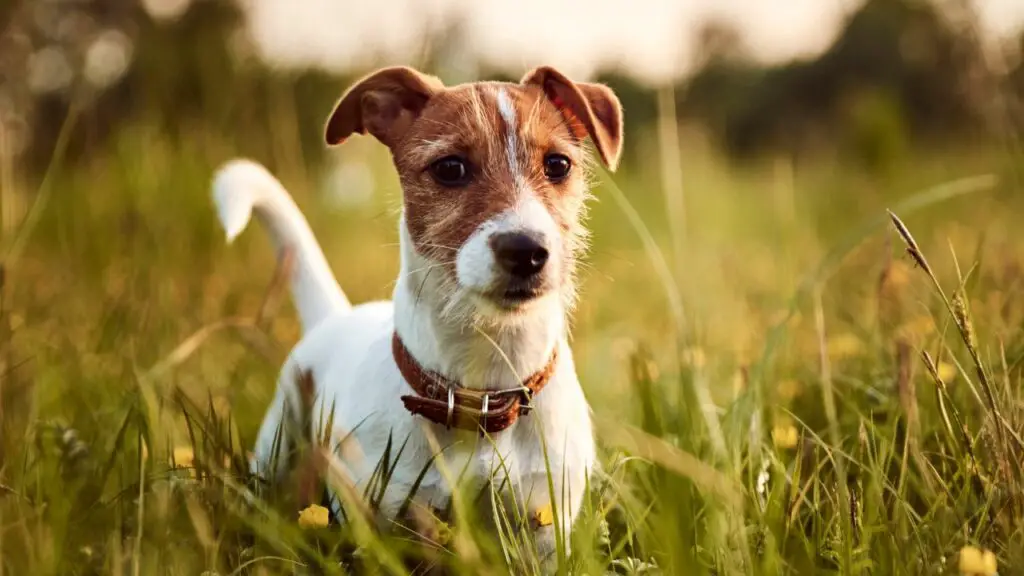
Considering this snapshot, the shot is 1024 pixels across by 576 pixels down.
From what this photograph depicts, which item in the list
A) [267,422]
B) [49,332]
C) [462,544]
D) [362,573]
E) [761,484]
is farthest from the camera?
[49,332]

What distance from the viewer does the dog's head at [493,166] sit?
2111mm

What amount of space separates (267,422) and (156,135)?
12.3 feet

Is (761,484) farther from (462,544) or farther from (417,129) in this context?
(417,129)

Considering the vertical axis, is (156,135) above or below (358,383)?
above

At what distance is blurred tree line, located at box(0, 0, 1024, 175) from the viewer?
375cm

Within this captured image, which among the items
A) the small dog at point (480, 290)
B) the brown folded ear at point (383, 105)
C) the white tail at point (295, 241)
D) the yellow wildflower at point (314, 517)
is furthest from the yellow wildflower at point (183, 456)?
the brown folded ear at point (383, 105)

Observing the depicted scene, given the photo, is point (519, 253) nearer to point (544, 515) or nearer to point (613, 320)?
point (544, 515)

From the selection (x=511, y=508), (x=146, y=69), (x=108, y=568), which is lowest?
(x=511, y=508)

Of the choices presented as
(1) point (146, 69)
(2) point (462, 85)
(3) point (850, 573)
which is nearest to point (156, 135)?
(1) point (146, 69)

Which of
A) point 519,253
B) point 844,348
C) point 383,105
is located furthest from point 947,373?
point 383,105

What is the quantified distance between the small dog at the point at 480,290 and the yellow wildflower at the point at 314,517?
211mm

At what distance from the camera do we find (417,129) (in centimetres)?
247

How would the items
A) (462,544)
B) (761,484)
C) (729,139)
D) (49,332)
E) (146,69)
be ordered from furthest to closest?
(729,139), (146,69), (49,332), (761,484), (462,544)

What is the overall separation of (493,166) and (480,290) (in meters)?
0.38
